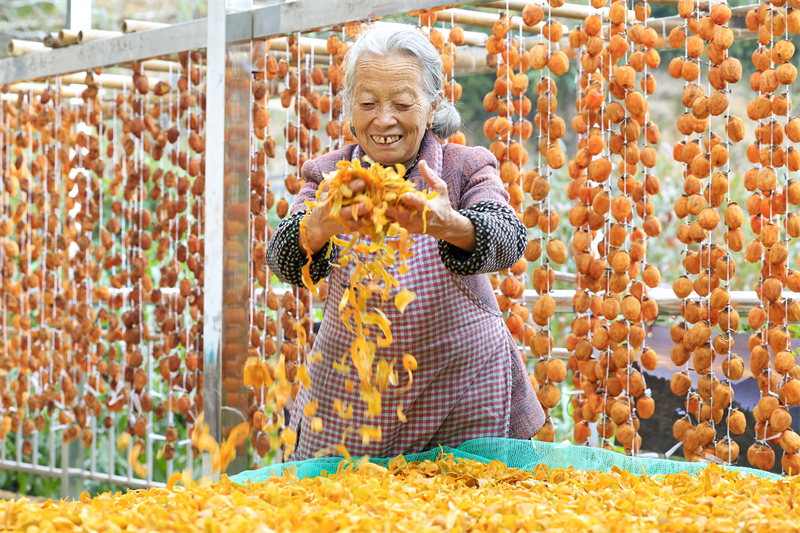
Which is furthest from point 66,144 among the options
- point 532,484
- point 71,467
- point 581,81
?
point 532,484

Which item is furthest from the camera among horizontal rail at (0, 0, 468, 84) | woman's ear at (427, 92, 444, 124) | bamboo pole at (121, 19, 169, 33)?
bamboo pole at (121, 19, 169, 33)

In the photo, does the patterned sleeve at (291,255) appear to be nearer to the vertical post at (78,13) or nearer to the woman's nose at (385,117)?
the woman's nose at (385,117)

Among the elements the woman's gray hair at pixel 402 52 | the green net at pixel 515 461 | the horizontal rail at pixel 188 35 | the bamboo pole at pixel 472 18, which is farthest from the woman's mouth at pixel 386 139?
the bamboo pole at pixel 472 18

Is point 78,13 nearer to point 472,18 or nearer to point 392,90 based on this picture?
point 472,18

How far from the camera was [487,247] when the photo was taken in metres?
1.37

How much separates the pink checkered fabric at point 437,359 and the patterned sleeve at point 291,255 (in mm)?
82

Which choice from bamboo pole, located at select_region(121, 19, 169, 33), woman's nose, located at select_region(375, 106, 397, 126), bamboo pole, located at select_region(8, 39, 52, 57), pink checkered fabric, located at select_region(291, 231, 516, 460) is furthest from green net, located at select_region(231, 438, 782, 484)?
bamboo pole, located at select_region(8, 39, 52, 57)

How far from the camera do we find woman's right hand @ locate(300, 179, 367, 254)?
1.31 m

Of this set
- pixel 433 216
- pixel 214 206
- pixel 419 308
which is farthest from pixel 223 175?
pixel 433 216

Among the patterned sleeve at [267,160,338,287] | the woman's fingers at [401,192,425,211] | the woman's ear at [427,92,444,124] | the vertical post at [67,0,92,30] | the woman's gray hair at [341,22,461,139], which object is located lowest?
the patterned sleeve at [267,160,338,287]

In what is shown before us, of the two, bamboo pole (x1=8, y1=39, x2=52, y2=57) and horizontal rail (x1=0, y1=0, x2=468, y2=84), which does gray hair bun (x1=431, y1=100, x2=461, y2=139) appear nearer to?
horizontal rail (x1=0, y1=0, x2=468, y2=84)

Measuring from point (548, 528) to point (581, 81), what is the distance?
1.58 m

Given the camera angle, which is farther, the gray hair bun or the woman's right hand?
the gray hair bun

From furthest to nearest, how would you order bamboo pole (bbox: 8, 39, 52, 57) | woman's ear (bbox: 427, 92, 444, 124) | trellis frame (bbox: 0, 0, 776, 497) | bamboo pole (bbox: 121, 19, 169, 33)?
1. bamboo pole (bbox: 8, 39, 52, 57)
2. bamboo pole (bbox: 121, 19, 169, 33)
3. trellis frame (bbox: 0, 0, 776, 497)
4. woman's ear (bbox: 427, 92, 444, 124)
